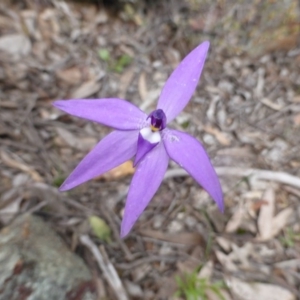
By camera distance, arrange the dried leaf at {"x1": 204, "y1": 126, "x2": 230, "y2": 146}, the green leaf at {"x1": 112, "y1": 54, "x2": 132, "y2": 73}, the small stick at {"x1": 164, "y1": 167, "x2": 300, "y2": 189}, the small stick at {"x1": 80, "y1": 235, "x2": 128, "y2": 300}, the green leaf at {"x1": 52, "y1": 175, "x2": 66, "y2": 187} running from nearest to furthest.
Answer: the small stick at {"x1": 80, "y1": 235, "x2": 128, "y2": 300} → the green leaf at {"x1": 52, "y1": 175, "x2": 66, "y2": 187} → the small stick at {"x1": 164, "y1": 167, "x2": 300, "y2": 189} → the dried leaf at {"x1": 204, "y1": 126, "x2": 230, "y2": 146} → the green leaf at {"x1": 112, "y1": 54, "x2": 132, "y2": 73}

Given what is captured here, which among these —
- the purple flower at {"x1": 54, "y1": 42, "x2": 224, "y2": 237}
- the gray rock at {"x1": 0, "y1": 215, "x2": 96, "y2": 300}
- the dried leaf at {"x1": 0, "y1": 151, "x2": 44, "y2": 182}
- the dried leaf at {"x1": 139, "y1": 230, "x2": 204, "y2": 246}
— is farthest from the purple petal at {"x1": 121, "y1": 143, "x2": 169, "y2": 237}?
the dried leaf at {"x1": 0, "y1": 151, "x2": 44, "y2": 182}

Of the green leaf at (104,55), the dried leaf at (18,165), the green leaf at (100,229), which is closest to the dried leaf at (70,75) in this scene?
the green leaf at (104,55)

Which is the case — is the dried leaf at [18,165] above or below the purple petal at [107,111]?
below

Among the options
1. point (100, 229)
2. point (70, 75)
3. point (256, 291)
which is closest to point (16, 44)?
point (70, 75)

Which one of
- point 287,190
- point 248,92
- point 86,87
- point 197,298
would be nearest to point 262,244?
point 287,190

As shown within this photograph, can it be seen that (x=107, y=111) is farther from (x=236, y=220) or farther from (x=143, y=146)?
(x=236, y=220)

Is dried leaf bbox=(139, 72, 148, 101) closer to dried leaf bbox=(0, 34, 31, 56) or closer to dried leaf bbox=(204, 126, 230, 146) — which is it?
dried leaf bbox=(204, 126, 230, 146)

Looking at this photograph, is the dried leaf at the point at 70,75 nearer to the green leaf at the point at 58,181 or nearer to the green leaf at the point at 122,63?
the green leaf at the point at 122,63
